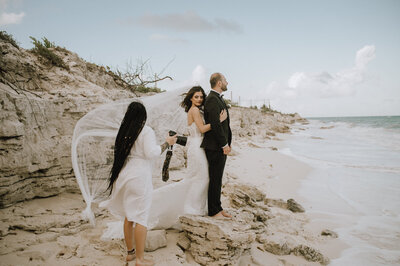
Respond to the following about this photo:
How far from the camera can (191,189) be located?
3.78 metres

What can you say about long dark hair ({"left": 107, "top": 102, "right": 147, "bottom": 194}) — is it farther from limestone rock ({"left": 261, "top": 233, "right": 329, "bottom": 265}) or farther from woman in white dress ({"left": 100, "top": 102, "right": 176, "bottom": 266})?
limestone rock ({"left": 261, "top": 233, "right": 329, "bottom": 265})

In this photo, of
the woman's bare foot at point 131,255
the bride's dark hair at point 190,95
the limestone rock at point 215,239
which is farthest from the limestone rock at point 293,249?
the bride's dark hair at point 190,95

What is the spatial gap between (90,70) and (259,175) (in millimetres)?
6487

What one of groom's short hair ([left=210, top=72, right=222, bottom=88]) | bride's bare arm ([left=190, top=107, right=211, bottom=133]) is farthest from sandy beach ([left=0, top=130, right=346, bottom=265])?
groom's short hair ([left=210, top=72, right=222, bottom=88])

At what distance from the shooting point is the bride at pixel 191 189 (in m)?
3.72

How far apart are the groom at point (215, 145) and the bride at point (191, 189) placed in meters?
0.10

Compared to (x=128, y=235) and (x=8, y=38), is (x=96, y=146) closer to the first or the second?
(x=128, y=235)

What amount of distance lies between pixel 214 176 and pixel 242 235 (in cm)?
91

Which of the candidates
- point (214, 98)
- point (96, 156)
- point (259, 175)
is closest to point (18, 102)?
point (96, 156)

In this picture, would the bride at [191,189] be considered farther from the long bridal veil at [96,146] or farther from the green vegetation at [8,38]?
the green vegetation at [8,38]

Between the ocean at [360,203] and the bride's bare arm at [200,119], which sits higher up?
the bride's bare arm at [200,119]

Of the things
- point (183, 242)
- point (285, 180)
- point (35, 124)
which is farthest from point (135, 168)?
point (285, 180)

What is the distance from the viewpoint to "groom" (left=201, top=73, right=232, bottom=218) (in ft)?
11.8

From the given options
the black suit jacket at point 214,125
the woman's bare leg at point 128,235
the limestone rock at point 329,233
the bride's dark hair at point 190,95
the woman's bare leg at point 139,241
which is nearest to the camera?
the woman's bare leg at point 139,241
